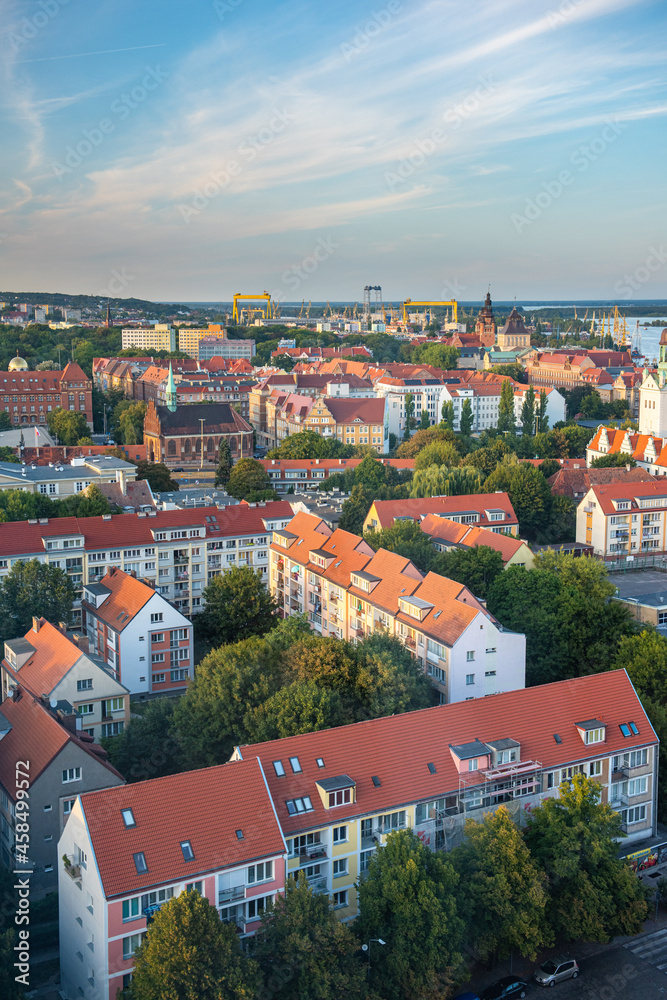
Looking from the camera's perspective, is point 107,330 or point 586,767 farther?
point 107,330

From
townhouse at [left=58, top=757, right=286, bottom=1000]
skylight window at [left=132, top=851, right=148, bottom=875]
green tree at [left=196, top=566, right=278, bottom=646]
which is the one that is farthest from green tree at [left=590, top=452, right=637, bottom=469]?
skylight window at [left=132, top=851, right=148, bottom=875]

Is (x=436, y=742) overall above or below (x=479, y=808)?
above

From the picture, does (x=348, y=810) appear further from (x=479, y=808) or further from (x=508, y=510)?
(x=508, y=510)

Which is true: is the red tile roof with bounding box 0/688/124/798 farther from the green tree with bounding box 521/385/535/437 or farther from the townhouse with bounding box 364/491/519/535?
the green tree with bounding box 521/385/535/437

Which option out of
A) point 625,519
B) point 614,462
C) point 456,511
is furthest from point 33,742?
point 614,462

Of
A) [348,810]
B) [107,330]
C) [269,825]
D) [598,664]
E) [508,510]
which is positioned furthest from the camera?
[107,330]

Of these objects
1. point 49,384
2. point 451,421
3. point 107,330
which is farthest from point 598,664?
point 107,330

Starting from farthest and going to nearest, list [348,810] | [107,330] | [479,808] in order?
[107,330] → [479,808] → [348,810]
